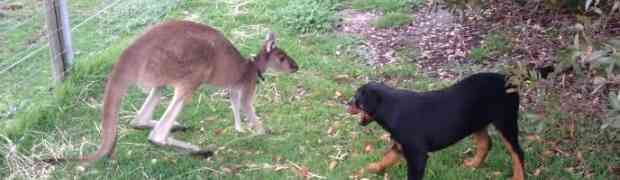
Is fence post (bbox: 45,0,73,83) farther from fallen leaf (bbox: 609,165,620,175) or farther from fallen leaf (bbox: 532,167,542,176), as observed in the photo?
fallen leaf (bbox: 609,165,620,175)

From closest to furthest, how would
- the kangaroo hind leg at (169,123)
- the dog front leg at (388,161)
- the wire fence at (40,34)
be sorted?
the dog front leg at (388,161) → the kangaroo hind leg at (169,123) → the wire fence at (40,34)

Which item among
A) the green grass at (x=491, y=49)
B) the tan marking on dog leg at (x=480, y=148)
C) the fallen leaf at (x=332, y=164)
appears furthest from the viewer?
the green grass at (x=491, y=49)

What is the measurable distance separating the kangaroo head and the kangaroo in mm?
50

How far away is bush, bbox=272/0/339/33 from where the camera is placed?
816 cm

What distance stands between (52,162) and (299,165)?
171cm

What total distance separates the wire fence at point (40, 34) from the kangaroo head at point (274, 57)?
6.11 ft

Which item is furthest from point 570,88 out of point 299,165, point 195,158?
point 195,158

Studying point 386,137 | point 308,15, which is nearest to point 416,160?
point 386,137

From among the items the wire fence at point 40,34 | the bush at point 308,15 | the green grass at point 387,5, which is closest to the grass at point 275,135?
the wire fence at point 40,34

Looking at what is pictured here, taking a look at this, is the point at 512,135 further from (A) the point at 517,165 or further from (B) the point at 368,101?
(B) the point at 368,101

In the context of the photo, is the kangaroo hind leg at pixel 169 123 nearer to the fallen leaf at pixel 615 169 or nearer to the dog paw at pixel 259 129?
the dog paw at pixel 259 129

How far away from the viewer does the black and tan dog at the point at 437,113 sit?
180 inches

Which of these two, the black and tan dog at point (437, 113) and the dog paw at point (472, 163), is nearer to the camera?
the black and tan dog at point (437, 113)

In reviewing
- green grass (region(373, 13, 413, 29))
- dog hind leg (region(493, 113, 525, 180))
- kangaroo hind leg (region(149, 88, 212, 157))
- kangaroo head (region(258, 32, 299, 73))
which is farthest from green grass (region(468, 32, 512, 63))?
kangaroo hind leg (region(149, 88, 212, 157))
